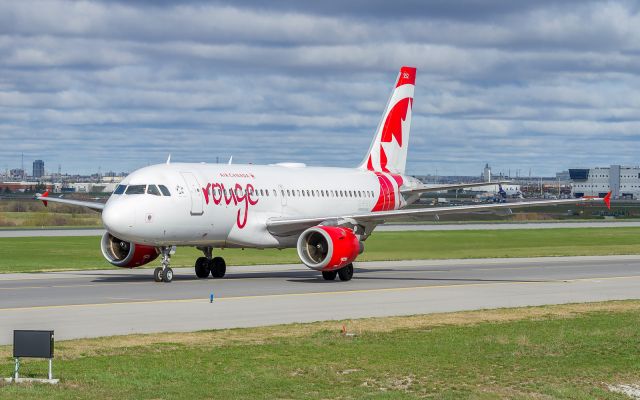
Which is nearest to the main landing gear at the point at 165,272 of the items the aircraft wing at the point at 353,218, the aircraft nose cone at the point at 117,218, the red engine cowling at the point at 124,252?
the red engine cowling at the point at 124,252

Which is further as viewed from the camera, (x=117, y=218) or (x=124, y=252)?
(x=124, y=252)

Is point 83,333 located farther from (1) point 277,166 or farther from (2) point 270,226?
(1) point 277,166

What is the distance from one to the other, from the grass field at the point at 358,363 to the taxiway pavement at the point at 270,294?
2615 mm

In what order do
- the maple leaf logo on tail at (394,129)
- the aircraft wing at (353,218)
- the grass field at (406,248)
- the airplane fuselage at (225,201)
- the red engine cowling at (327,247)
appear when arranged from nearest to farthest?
the airplane fuselage at (225,201) < the red engine cowling at (327,247) < the aircraft wing at (353,218) < the maple leaf logo on tail at (394,129) < the grass field at (406,248)

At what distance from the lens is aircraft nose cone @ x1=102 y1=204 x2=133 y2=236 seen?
37000 mm

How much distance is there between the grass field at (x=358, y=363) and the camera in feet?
57.3

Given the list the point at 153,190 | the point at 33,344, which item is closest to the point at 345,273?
the point at 153,190

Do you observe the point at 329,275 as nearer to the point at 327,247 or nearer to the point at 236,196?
the point at 327,247

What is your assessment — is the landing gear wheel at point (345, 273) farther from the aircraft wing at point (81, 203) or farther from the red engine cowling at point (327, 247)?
the aircraft wing at point (81, 203)

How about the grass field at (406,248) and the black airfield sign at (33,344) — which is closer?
the black airfield sign at (33,344)

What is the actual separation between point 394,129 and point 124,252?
54.3 feet

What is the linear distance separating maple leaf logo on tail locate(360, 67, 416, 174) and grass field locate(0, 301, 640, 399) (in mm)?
25960

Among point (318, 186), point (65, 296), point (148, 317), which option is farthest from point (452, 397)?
point (318, 186)

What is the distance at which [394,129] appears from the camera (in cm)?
5303
